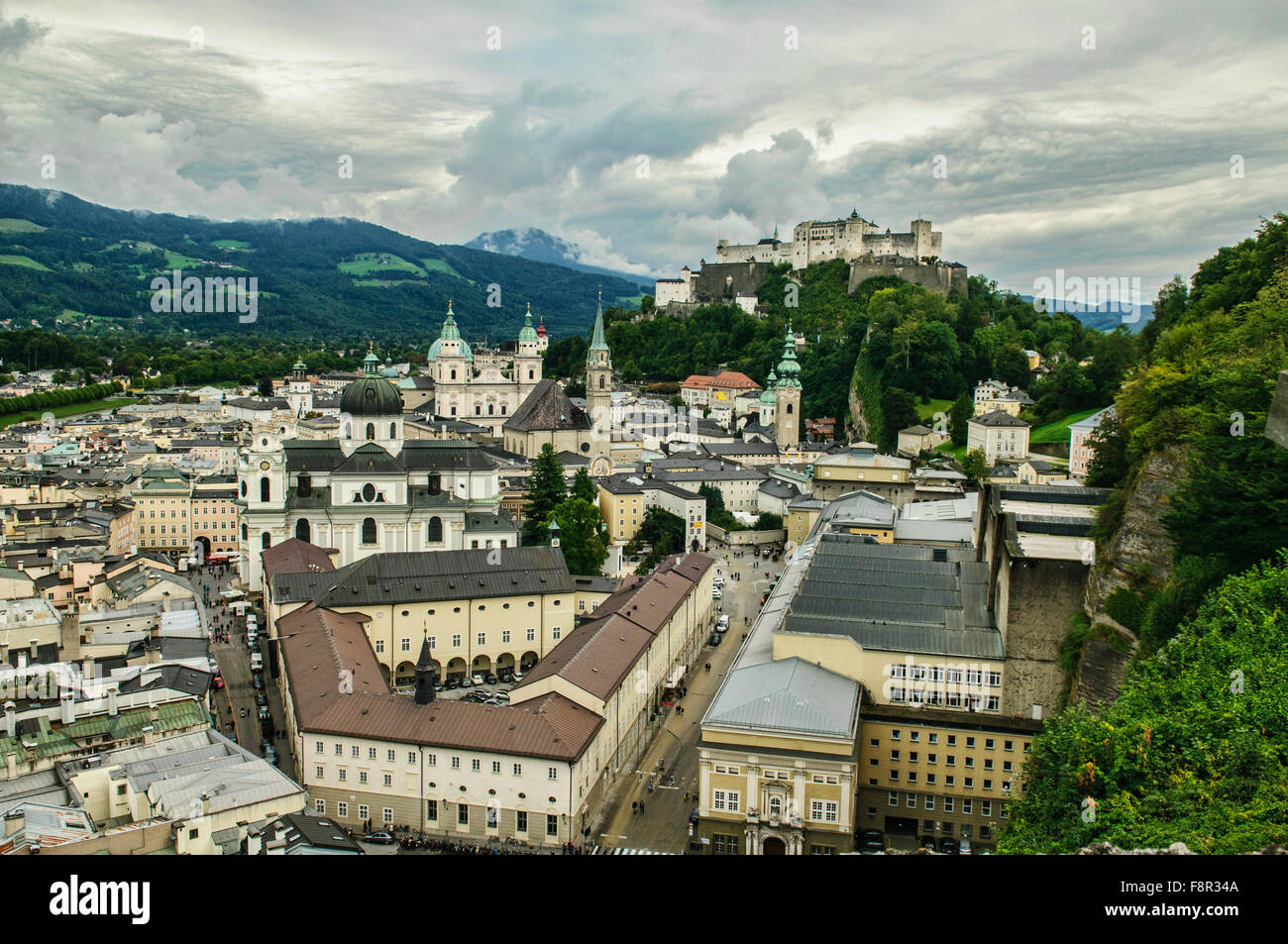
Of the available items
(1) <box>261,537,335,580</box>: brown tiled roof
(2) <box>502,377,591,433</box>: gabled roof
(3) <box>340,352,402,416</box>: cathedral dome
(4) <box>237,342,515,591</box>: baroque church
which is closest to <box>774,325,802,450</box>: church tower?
(2) <box>502,377,591,433</box>: gabled roof

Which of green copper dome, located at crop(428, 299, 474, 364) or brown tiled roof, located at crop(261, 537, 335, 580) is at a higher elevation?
green copper dome, located at crop(428, 299, 474, 364)

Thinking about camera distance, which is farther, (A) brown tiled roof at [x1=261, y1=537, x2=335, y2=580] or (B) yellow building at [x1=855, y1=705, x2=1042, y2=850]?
(A) brown tiled roof at [x1=261, y1=537, x2=335, y2=580]

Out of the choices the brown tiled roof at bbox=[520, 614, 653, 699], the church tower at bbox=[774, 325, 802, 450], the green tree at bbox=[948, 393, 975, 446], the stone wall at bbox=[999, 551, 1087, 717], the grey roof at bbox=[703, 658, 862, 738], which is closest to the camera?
the grey roof at bbox=[703, 658, 862, 738]

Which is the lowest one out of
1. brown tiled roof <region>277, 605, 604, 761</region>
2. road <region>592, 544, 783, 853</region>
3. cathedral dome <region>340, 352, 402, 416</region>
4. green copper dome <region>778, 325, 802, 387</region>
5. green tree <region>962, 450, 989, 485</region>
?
road <region>592, 544, 783, 853</region>

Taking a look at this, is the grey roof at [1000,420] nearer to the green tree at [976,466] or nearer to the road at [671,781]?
the green tree at [976,466]

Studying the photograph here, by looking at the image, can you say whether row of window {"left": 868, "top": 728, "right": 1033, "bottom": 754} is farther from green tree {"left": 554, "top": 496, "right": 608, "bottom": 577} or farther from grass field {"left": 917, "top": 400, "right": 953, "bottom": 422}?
grass field {"left": 917, "top": 400, "right": 953, "bottom": 422}

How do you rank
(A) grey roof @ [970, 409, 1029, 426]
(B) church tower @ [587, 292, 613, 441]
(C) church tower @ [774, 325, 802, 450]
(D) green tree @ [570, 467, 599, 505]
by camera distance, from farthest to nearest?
(C) church tower @ [774, 325, 802, 450]
(B) church tower @ [587, 292, 613, 441]
(A) grey roof @ [970, 409, 1029, 426]
(D) green tree @ [570, 467, 599, 505]

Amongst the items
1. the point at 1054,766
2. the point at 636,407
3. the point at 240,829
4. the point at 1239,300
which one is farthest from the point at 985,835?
the point at 636,407
